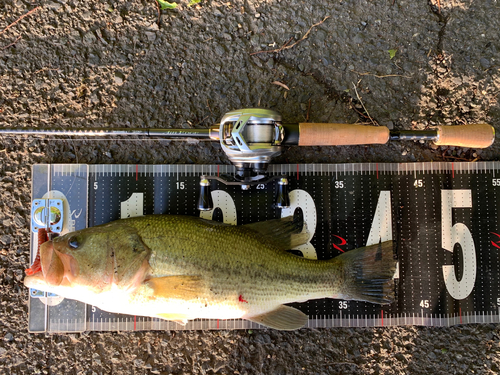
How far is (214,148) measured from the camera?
2.92 meters

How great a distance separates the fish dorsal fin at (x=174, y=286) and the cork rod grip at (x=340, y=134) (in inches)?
54.2

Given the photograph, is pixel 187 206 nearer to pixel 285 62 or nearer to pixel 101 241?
pixel 101 241

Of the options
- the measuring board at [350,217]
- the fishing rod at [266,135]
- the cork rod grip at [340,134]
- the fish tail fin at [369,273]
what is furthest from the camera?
the measuring board at [350,217]

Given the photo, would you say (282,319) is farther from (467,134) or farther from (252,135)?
(467,134)

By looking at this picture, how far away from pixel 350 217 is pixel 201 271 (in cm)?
142

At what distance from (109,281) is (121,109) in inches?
61.8

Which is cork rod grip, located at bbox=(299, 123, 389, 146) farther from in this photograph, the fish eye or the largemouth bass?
the fish eye

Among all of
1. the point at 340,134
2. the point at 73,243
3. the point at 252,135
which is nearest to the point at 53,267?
the point at 73,243

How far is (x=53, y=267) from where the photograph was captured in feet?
7.24

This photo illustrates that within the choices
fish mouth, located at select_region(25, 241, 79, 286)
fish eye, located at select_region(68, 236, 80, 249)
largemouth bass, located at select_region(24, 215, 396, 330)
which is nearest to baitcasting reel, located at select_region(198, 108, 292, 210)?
largemouth bass, located at select_region(24, 215, 396, 330)

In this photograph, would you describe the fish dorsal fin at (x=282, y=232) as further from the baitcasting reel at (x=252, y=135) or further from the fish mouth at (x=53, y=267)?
the fish mouth at (x=53, y=267)

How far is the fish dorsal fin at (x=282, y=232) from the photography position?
2725mm

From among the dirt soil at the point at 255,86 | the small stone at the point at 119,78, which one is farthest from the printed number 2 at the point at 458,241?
the small stone at the point at 119,78

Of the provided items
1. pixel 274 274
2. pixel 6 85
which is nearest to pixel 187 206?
pixel 274 274
